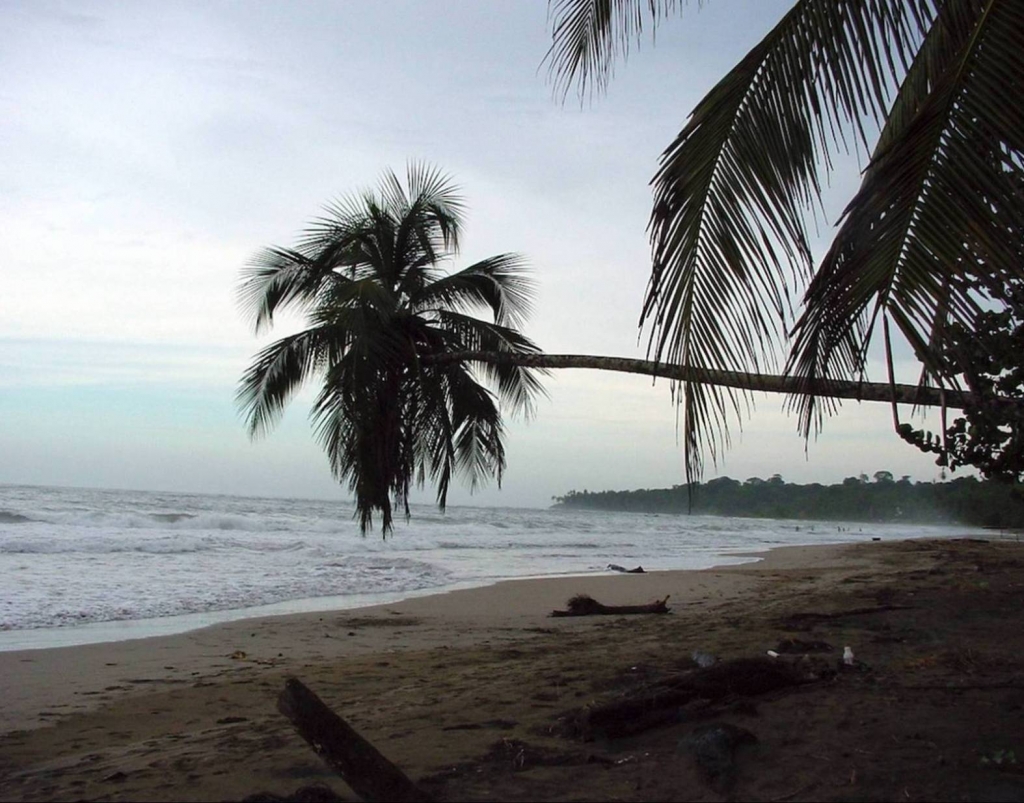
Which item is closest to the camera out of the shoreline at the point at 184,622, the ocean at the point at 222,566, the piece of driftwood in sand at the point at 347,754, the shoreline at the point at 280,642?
the piece of driftwood in sand at the point at 347,754

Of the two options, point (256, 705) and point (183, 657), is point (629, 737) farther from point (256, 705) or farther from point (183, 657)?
point (183, 657)

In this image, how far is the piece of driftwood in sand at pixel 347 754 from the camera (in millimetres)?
2811

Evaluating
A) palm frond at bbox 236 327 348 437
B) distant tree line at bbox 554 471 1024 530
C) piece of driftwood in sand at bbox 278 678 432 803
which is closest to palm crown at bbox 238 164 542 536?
palm frond at bbox 236 327 348 437

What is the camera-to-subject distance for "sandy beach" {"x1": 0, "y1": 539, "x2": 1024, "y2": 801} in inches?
124

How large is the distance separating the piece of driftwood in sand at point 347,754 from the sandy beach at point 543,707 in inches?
9.5

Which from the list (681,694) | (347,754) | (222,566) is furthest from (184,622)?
(347,754)

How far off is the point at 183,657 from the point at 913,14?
6.53 metres

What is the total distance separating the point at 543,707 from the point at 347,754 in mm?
1545

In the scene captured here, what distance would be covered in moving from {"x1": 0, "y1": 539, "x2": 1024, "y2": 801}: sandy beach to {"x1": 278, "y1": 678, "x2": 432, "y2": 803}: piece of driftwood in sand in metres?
0.24

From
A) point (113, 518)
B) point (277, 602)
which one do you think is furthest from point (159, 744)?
point (113, 518)

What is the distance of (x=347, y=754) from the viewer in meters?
2.87

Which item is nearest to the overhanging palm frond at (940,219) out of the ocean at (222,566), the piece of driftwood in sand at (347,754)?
the piece of driftwood in sand at (347,754)

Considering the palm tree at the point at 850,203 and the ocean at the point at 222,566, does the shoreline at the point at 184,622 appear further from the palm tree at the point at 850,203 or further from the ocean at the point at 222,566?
the palm tree at the point at 850,203

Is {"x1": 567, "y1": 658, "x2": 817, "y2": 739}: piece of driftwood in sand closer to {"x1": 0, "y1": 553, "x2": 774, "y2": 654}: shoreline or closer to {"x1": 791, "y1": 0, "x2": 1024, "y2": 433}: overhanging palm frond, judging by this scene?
{"x1": 791, "y1": 0, "x2": 1024, "y2": 433}: overhanging palm frond
